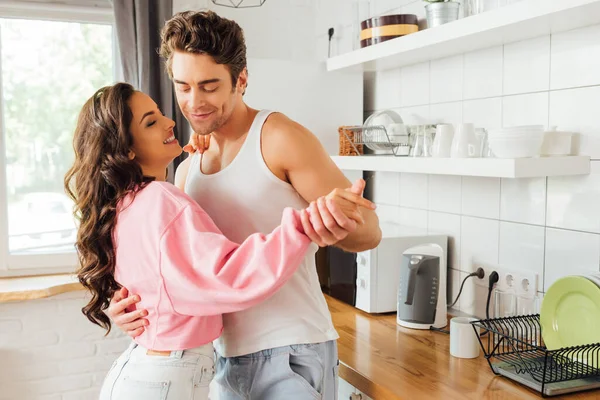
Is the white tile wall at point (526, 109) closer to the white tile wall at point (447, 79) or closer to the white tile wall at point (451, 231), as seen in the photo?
the white tile wall at point (447, 79)

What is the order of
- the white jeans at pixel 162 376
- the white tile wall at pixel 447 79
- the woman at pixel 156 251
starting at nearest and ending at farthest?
the woman at pixel 156 251
the white jeans at pixel 162 376
the white tile wall at pixel 447 79

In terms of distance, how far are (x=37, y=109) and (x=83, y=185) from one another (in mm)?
1754

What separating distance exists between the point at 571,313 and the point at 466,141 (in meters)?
0.56

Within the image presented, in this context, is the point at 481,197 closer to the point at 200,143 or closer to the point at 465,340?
the point at 465,340

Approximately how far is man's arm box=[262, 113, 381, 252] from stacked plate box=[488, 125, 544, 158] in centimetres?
51

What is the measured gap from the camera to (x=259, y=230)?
4.67 feet

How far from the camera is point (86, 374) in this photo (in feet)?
9.33

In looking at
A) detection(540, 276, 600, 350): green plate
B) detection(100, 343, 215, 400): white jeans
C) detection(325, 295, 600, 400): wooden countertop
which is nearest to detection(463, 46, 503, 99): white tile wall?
detection(540, 276, 600, 350): green plate

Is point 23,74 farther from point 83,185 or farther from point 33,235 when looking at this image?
point 83,185

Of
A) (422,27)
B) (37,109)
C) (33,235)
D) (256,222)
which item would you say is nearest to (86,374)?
(33,235)

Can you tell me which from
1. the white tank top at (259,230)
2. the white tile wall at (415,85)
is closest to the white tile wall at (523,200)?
the white tile wall at (415,85)

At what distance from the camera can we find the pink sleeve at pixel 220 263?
1.11 meters

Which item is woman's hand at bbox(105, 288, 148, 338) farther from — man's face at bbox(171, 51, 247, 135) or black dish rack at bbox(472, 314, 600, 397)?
black dish rack at bbox(472, 314, 600, 397)

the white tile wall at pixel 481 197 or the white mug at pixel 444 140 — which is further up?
the white mug at pixel 444 140
